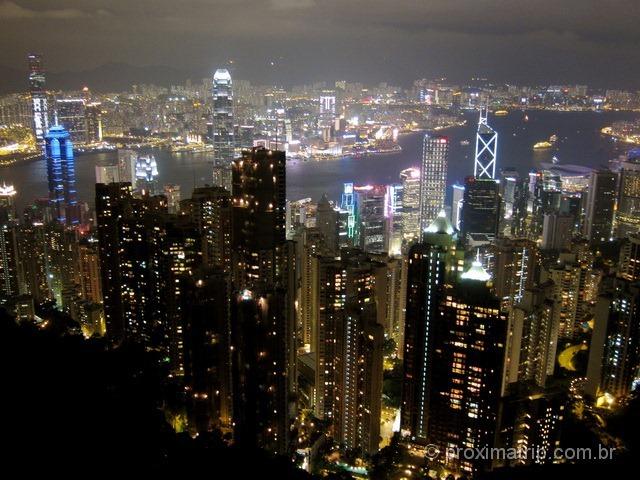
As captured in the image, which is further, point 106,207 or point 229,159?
point 229,159

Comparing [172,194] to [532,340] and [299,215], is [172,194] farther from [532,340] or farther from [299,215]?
[532,340]

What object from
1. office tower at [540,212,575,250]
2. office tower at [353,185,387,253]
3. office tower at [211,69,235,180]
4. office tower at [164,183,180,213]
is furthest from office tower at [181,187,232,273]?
office tower at [540,212,575,250]

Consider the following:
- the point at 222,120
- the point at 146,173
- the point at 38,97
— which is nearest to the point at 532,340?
the point at 146,173

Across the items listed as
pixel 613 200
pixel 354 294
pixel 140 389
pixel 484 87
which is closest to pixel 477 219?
pixel 613 200

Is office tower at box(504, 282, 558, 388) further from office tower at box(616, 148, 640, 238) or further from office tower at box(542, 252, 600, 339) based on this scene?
office tower at box(616, 148, 640, 238)

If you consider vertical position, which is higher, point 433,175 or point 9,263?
point 433,175

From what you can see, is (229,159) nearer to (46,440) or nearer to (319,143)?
(319,143)
